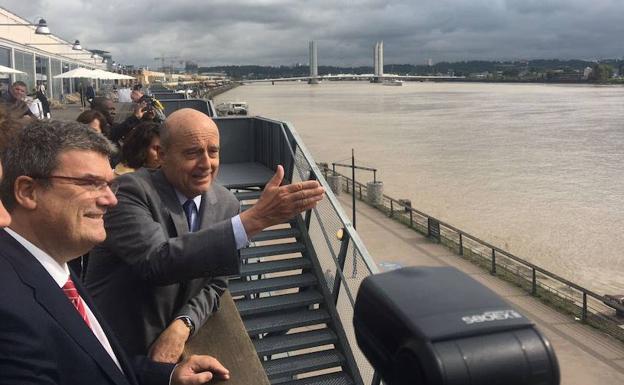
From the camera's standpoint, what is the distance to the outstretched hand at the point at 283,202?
196cm

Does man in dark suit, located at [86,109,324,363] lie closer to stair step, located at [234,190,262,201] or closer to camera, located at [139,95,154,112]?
stair step, located at [234,190,262,201]

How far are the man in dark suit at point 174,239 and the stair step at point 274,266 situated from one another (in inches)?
128

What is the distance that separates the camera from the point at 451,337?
1117 millimetres

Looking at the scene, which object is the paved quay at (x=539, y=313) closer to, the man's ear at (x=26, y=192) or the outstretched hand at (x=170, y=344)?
the outstretched hand at (x=170, y=344)

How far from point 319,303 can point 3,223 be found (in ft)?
14.8

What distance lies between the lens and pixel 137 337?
2361mm

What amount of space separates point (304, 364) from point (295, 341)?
25cm

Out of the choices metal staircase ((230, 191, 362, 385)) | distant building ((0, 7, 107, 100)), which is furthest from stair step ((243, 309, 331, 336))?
distant building ((0, 7, 107, 100))

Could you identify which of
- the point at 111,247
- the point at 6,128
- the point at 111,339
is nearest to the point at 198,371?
the point at 111,339

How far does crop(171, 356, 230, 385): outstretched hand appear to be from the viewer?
6.67 feet

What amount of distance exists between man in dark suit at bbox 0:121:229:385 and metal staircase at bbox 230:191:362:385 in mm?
3521

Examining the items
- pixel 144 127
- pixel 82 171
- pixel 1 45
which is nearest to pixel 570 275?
pixel 144 127

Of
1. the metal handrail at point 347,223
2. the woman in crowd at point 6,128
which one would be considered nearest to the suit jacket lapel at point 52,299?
the woman in crowd at point 6,128

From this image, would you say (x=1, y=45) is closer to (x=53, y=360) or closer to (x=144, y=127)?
(x=144, y=127)
